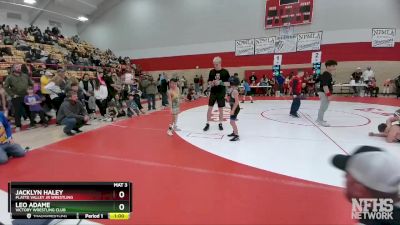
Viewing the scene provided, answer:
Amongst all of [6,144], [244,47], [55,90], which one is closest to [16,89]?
[55,90]

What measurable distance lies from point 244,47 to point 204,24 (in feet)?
12.7

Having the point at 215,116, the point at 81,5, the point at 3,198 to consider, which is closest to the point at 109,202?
the point at 3,198

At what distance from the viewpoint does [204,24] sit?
1973 cm

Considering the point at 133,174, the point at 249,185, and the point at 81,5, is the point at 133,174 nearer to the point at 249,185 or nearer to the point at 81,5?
the point at 249,185

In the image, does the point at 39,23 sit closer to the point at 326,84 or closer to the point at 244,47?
the point at 244,47

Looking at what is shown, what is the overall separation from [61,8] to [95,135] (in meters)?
20.6

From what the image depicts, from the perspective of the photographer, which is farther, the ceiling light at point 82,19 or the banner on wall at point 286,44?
the ceiling light at point 82,19

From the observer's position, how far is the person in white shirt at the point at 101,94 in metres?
8.18

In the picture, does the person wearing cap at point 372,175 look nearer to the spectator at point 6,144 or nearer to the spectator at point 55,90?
the spectator at point 6,144

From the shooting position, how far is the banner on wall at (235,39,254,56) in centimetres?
1847

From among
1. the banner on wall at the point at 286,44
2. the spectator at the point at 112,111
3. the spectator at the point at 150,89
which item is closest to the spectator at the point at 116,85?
the spectator at the point at 112,111

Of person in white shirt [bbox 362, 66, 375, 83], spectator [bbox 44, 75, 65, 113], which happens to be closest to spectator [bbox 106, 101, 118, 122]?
spectator [bbox 44, 75, 65, 113]

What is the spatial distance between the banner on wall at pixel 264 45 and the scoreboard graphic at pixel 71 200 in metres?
18.0

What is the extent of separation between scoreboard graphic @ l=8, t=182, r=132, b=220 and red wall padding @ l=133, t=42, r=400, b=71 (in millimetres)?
17900
